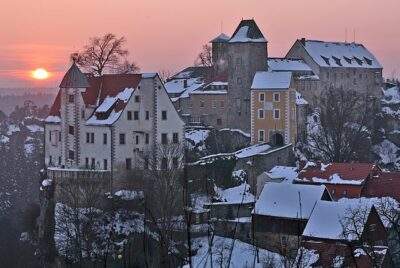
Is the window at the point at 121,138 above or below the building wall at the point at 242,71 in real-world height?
below

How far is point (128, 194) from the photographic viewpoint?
40.4 metres

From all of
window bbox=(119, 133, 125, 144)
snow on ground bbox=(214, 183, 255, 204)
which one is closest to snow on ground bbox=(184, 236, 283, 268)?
snow on ground bbox=(214, 183, 255, 204)

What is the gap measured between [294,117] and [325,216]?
60.1 ft

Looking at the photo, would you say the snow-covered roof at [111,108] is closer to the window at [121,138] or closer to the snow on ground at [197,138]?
the window at [121,138]

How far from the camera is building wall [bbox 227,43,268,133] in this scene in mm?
54500

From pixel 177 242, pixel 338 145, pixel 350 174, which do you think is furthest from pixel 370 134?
pixel 177 242

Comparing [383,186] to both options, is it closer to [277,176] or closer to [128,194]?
A: [277,176]

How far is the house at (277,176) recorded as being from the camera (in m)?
43.8

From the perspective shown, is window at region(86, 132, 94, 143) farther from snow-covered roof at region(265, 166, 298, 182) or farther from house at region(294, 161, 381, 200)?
house at region(294, 161, 381, 200)

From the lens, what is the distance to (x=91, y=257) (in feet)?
117

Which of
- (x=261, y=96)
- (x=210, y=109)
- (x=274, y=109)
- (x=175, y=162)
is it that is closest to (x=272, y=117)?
(x=274, y=109)

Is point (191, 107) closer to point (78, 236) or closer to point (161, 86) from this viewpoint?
point (161, 86)

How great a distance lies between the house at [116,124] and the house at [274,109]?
10.9 meters

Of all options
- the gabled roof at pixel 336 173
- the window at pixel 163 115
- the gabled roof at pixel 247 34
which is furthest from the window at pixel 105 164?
the gabled roof at pixel 247 34
